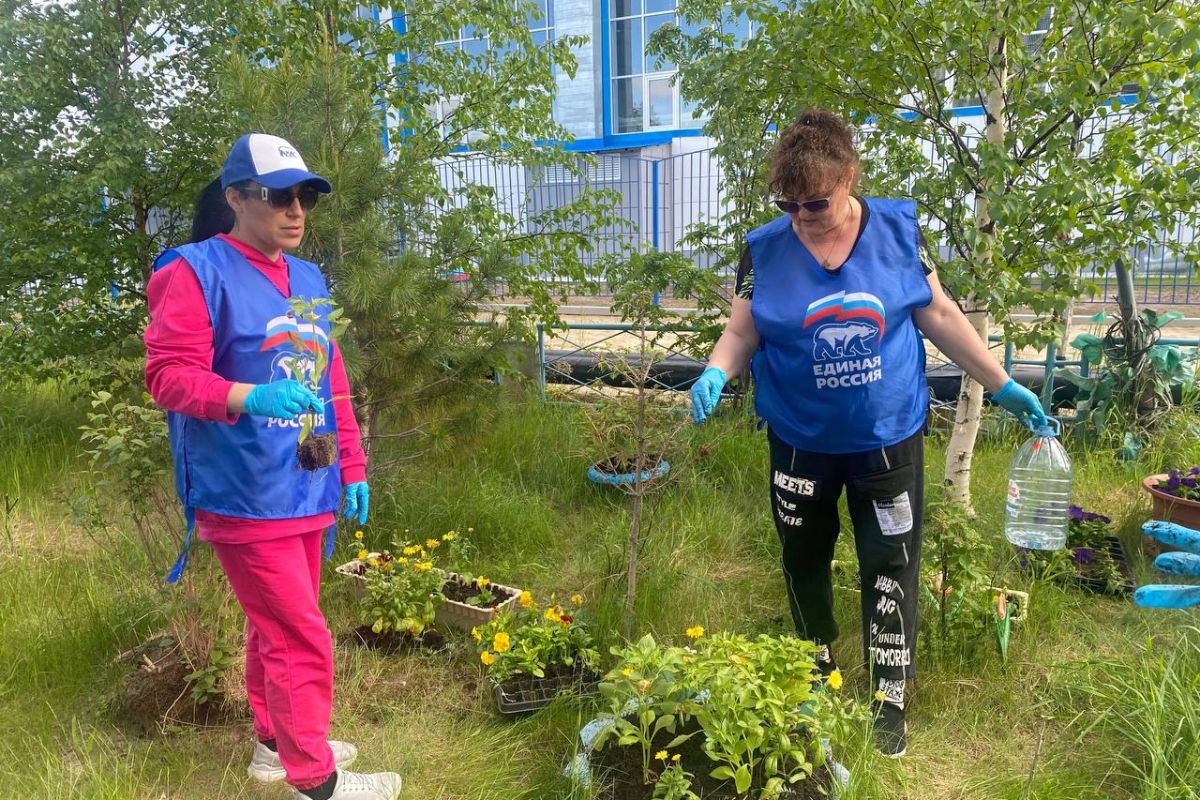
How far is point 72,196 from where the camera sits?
185 inches

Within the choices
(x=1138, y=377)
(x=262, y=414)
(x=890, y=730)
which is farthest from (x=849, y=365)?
(x=1138, y=377)

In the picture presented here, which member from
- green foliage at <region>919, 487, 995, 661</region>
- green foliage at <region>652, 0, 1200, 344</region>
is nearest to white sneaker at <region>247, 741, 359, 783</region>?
green foliage at <region>919, 487, 995, 661</region>

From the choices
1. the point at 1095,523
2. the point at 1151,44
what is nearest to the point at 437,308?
the point at 1151,44

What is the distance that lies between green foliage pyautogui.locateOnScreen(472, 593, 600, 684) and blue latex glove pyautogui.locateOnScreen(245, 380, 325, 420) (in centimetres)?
121

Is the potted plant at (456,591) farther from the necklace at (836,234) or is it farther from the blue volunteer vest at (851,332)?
the necklace at (836,234)

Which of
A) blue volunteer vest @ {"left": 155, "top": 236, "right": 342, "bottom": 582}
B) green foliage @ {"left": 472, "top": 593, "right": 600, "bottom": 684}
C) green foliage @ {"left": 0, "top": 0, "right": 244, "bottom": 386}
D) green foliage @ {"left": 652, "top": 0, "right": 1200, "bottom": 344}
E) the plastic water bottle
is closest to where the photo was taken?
blue volunteer vest @ {"left": 155, "top": 236, "right": 342, "bottom": 582}

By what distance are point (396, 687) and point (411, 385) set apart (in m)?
1.40

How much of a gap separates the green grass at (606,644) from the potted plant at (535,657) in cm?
10

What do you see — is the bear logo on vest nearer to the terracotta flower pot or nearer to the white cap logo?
the white cap logo

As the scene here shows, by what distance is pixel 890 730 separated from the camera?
8.14ft

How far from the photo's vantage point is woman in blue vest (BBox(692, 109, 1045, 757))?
2277 millimetres

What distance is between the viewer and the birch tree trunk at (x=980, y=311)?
10.2 ft

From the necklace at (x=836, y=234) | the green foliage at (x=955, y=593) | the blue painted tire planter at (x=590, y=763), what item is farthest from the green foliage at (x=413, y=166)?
the green foliage at (x=955, y=593)

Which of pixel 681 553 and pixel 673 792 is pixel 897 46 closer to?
pixel 681 553
